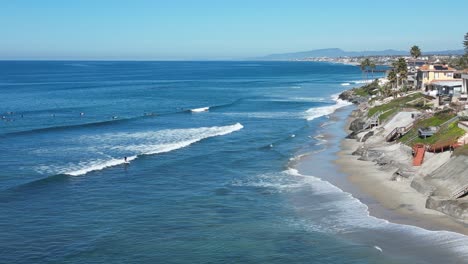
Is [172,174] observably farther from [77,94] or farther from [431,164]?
[77,94]

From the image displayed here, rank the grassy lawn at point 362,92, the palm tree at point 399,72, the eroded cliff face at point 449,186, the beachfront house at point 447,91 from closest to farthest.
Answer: the eroded cliff face at point 449,186, the beachfront house at point 447,91, the palm tree at point 399,72, the grassy lawn at point 362,92

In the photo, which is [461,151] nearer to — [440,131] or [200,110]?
[440,131]

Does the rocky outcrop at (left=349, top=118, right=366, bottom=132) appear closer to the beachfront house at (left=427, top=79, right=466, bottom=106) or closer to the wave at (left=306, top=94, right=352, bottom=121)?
the beachfront house at (left=427, top=79, right=466, bottom=106)

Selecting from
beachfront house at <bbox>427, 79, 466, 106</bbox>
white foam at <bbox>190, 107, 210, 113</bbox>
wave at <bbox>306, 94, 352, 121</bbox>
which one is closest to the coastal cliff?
beachfront house at <bbox>427, 79, 466, 106</bbox>

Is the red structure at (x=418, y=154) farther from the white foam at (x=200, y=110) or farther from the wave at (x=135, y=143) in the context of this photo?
the white foam at (x=200, y=110)

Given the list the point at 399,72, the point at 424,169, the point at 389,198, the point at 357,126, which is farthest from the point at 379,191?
the point at 399,72

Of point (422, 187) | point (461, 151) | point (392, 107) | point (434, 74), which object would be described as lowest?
point (422, 187)

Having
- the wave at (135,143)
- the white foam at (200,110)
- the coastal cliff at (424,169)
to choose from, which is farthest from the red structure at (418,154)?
the white foam at (200,110)
